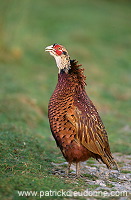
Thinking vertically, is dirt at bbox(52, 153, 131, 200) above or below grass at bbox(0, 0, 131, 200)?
below

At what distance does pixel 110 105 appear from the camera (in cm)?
1485

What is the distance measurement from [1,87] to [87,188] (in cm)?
894

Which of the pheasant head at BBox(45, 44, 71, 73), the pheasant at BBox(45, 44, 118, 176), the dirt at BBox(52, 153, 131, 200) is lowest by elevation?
the dirt at BBox(52, 153, 131, 200)

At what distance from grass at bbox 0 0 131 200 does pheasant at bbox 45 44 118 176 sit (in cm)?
58

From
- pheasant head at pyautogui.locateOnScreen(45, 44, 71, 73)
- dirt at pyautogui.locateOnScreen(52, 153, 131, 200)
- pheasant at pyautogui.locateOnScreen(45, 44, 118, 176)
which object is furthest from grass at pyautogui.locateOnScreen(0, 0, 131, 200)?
pheasant head at pyautogui.locateOnScreen(45, 44, 71, 73)

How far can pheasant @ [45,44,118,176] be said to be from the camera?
6883 millimetres

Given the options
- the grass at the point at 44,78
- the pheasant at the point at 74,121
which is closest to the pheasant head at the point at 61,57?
the pheasant at the point at 74,121

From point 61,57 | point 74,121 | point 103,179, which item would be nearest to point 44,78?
point 61,57

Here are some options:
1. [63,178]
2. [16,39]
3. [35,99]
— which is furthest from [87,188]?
[16,39]

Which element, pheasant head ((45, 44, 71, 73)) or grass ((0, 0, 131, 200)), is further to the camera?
pheasant head ((45, 44, 71, 73))

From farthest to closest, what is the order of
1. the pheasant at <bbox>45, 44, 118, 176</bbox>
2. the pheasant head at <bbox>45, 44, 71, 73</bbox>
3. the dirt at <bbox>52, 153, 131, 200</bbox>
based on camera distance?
the pheasant head at <bbox>45, 44, 71, 73</bbox>
the pheasant at <bbox>45, 44, 118, 176</bbox>
the dirt at <bbox>52, 153, 131, 200</bbox>

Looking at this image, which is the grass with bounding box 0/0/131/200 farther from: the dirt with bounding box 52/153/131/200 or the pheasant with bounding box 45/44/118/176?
the pheasant with bounding box 45/44/118/176

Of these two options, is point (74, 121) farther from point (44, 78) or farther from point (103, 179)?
point (44, 78)

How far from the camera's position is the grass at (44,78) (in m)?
7.12
